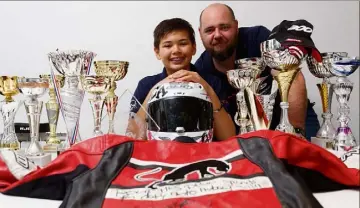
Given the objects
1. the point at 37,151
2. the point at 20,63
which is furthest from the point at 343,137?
the point at 20,63

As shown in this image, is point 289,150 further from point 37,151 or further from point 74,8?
point 74,8

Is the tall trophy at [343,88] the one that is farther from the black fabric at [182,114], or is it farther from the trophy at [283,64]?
the black fabric at [182,114]

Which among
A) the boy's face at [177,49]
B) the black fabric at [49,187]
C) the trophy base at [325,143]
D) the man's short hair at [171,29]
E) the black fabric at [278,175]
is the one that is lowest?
the trophy base at [325,143]

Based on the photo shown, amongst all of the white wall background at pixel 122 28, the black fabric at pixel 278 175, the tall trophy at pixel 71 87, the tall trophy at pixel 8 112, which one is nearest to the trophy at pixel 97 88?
the tall trophy at pixel 71 87

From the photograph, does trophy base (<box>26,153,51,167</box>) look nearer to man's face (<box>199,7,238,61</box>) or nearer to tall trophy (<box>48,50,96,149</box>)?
tall trophy (<box>48,50,96,149</box>)

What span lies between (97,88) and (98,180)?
301mm

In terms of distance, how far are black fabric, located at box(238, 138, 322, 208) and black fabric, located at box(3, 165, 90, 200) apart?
25cm

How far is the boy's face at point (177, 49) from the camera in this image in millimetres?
1072

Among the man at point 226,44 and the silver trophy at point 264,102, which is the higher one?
the man at point 226,44

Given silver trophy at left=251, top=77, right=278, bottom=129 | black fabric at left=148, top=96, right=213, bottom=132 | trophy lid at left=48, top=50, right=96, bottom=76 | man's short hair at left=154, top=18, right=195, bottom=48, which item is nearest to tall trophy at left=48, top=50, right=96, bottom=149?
trophy lid at left=48, top=50, right=96, bottom=76

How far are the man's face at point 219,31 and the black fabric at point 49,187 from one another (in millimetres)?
932

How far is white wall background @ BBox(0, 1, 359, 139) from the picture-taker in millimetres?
1429

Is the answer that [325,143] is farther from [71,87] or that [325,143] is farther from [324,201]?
[71,87]

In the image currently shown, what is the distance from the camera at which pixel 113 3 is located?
59.0 inches
